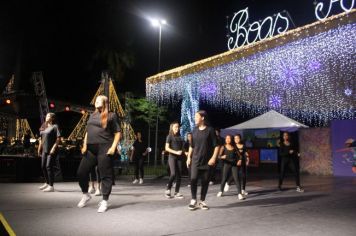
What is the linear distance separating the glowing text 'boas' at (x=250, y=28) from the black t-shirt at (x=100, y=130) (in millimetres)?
7667

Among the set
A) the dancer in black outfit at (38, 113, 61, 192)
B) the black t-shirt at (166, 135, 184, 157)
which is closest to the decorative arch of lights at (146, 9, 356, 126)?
the black t-shirt at (166, 135, 184, 157)

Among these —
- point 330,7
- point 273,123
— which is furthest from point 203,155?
point 273,123

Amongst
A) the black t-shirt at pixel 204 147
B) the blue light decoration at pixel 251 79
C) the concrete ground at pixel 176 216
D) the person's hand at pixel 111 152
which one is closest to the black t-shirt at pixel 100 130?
the person's hand at pixel 111 152

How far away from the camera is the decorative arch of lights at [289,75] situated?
11477mm

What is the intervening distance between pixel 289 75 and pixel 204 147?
1380cm

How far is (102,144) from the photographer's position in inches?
243

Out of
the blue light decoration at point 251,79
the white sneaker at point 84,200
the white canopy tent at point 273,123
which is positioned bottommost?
the white sneaker at point 84,200

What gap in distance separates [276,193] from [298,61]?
8892 mm

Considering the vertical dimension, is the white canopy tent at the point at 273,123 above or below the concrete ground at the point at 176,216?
above

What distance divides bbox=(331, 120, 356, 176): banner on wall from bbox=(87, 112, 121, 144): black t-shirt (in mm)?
11626

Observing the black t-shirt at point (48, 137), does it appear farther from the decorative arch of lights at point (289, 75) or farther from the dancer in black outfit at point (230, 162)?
the decorative arch of lights at point (289, 75)

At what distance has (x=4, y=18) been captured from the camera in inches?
575

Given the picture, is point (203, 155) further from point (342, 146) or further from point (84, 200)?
point (342, 146)

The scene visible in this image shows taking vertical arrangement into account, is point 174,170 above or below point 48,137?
below
